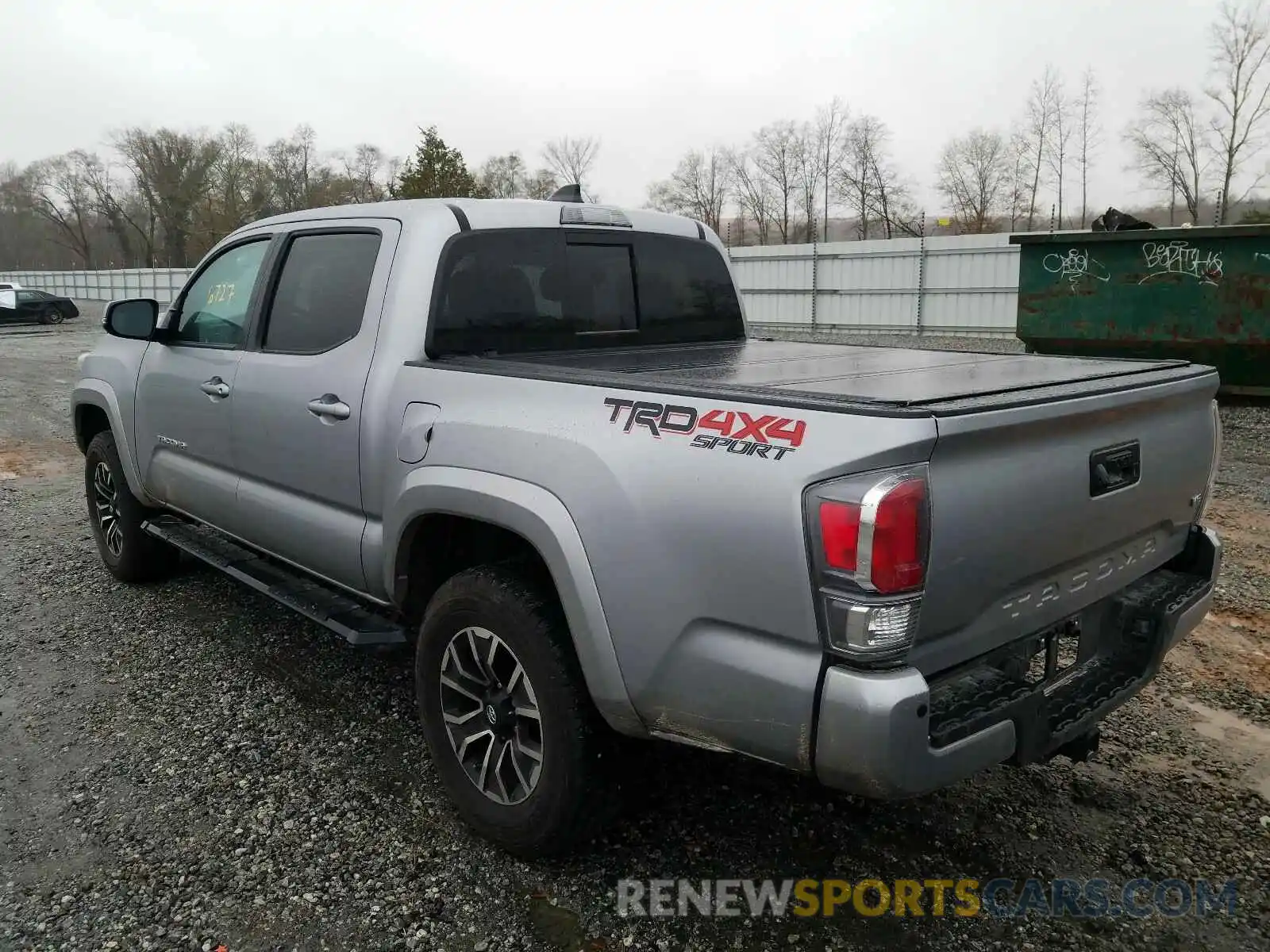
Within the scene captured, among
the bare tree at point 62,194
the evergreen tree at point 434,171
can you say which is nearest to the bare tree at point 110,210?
the bare tree at point 62,194

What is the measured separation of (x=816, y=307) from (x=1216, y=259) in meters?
14.0

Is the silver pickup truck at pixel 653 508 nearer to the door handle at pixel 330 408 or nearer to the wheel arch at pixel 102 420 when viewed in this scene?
the door handle at pixel 330 408

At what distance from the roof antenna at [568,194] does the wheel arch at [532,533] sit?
174 centimetres

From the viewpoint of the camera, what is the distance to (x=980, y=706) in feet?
7.22

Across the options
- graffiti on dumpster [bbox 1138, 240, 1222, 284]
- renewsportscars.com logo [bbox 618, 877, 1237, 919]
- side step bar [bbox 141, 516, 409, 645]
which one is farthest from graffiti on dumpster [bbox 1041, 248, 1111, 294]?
side step bar [bbox 141, 516, 409, 645]

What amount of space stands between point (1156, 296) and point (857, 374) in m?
8.77

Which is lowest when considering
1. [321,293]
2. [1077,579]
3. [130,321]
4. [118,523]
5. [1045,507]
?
[118,523]

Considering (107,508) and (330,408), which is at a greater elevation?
(330,408)

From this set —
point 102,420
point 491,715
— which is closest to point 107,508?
point 102,420

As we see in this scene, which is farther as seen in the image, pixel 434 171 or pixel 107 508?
pixel 434 171

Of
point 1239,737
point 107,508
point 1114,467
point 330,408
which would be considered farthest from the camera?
point 107,508

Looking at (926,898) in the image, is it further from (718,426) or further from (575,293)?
(575,293)

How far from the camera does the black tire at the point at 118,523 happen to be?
5.19m

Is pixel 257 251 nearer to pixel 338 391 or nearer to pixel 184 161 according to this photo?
pixel 338 391
